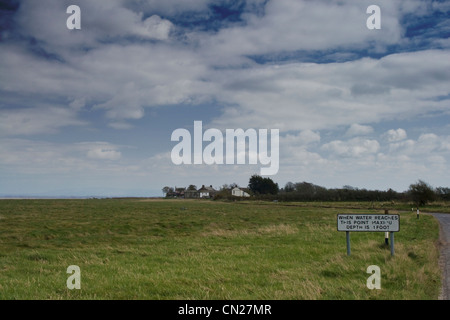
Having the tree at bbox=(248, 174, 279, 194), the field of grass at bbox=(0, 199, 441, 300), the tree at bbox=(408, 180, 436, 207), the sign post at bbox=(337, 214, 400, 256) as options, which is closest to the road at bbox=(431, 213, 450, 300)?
the field of grass at bbox=(0, 199, 441, 300)

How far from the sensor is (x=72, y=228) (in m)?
29.4

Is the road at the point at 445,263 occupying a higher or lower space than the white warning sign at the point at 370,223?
lower

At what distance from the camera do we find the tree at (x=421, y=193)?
6788cm

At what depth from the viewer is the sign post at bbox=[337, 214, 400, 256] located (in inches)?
568

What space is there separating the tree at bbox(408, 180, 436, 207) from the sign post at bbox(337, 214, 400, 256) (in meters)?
60.7

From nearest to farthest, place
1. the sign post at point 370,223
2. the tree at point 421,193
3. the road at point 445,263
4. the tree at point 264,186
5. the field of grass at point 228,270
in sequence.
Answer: the road at point 445,263 < the field of grass at point 228,270 < the sign post at point 370,223 < the tree at point 421,193 < the tree at point 264,186

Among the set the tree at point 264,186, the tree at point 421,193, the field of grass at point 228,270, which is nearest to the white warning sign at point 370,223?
Answer: the field of grass at point 228,270

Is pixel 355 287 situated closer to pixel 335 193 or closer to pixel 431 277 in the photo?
pixel 431 277

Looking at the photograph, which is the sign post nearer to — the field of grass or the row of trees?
the field of grass

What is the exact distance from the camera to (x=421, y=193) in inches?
2692

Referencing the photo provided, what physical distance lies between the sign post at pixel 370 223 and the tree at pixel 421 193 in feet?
199

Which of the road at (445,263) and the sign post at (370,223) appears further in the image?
the sign post at (370,223)

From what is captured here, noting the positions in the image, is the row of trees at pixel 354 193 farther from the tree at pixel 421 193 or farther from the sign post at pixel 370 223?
the sign post at pixel 370 223
